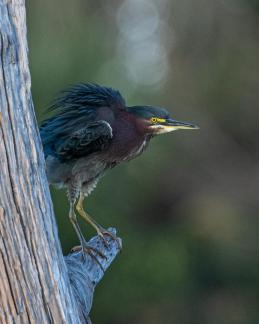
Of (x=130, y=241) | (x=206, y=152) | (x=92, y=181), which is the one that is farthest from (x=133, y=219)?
(x=92, y=181)

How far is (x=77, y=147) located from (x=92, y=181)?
357 millimetres

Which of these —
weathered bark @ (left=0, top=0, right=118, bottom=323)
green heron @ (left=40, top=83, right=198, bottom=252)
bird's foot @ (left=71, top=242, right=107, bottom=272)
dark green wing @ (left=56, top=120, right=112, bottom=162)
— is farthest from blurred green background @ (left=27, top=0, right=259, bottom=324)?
weathered bark @ (left=0, top=0, right=118, bottom=323)

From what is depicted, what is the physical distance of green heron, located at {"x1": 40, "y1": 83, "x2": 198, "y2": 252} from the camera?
4.69 meters

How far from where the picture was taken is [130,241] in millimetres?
12148

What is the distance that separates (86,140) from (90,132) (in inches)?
2.3

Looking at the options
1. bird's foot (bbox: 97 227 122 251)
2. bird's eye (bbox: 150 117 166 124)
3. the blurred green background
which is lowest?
the blurred green background

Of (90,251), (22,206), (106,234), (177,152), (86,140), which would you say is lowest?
(177,152)

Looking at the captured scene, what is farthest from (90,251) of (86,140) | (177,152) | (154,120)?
(177,152)

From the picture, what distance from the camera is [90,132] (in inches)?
183

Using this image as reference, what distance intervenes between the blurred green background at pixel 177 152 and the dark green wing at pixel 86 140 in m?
6.10

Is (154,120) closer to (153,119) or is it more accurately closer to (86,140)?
(153,119)

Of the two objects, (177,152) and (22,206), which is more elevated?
(22,206)

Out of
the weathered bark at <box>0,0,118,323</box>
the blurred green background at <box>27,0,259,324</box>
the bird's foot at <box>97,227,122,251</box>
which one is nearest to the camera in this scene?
the weathered bark at <box>0,0,118,323</box>

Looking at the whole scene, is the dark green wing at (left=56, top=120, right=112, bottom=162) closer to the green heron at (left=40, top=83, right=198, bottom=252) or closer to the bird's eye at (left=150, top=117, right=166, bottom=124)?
the green heron at (left=40, top=83, right=198, bottom=252)
